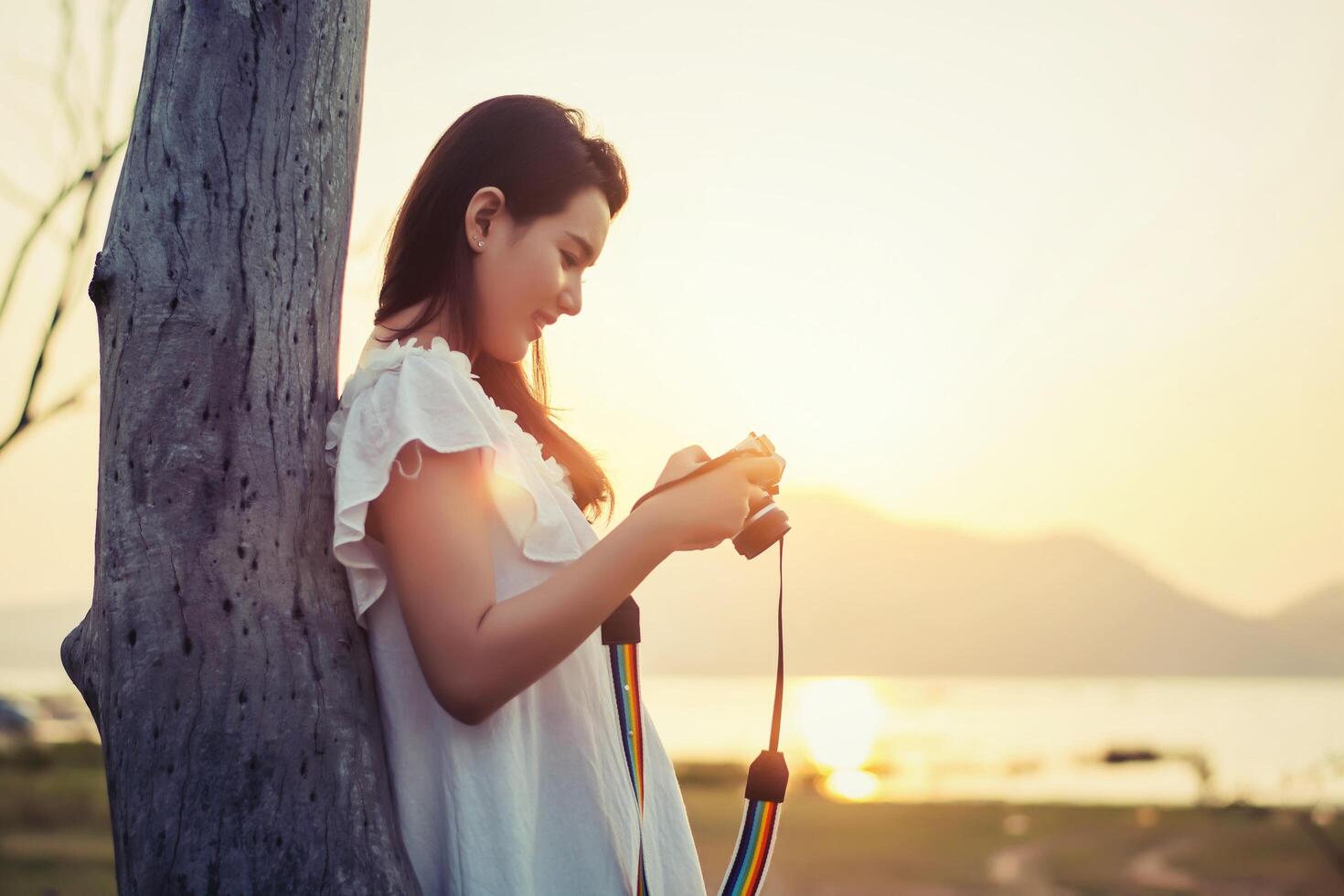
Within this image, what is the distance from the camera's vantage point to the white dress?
66.7 inches

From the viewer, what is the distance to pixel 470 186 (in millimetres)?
2027

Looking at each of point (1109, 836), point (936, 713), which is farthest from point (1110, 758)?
point (936, 713)

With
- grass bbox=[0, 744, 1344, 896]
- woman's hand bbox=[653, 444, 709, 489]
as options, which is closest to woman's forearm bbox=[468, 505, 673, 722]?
woman's hand bbox=[653, 444, 709, 489]

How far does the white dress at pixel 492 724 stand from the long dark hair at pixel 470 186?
0.63ft

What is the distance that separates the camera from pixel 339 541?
1.68 m

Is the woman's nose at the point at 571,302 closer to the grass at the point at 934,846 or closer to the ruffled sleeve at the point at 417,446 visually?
the ruffled sleeve at the point at 417,446

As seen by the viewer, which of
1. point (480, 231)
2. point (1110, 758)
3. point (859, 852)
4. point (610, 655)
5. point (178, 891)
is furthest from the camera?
point (1110, 758)

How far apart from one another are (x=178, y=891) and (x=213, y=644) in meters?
0.37

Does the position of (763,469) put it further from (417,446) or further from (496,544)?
(417,446)

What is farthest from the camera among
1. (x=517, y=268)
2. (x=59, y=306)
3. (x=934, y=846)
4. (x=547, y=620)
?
(x=934, y=846)

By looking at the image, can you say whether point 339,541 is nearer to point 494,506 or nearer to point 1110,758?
point 494,506

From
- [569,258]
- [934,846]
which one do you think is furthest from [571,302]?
[934,846]

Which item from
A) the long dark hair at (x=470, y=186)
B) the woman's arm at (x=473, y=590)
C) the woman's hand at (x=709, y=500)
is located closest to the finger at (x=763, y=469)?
the woman's hand at (x=709, y=500)

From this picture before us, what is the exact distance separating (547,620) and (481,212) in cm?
82
